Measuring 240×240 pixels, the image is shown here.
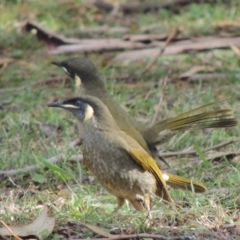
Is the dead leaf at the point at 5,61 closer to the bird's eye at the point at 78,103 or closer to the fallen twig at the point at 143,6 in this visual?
the fallen twig at the point at 143,6

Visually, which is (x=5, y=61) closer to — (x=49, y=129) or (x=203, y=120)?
(x=49, y=129)

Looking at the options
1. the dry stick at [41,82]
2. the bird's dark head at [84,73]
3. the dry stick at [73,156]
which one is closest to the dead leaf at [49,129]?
the dry stick at [73,156]

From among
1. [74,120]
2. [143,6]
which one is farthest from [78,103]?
[143,6]

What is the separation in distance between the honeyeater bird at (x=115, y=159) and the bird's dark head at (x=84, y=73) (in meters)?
1.31

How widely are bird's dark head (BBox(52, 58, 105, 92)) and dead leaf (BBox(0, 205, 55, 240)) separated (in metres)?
2.12

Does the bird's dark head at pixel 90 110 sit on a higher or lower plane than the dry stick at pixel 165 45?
higher

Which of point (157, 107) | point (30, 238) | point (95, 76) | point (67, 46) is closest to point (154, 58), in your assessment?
point (67, 46)

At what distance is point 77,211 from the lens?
548 cm

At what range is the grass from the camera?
5438 mm

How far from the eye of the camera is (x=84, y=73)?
7.21 m

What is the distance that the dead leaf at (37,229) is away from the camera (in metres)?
5.01

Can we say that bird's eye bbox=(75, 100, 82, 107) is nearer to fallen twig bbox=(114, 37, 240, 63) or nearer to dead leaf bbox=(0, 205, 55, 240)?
dead leaf bbox=(0, 205, 55, 240)

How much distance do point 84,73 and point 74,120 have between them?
2.57 ft

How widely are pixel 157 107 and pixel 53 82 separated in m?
1.54
